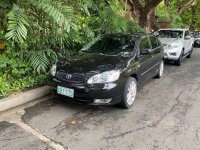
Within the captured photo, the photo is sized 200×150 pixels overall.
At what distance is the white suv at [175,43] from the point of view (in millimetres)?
8883

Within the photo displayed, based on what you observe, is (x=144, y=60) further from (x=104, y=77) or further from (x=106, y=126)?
(x=106, y=126)

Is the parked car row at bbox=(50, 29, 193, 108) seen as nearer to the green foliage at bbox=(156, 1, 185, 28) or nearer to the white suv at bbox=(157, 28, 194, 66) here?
the white suv at bbox=(157, 28, 194, 66)

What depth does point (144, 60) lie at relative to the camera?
217 inches

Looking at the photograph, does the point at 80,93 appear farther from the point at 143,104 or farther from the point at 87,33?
the point at 87,33

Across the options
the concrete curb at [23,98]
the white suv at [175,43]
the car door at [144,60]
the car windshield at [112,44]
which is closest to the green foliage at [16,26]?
the concrete curb at [23,98]

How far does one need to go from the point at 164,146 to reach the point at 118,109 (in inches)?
57.1

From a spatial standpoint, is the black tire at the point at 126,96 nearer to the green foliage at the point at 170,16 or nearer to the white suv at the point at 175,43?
the white suv at the point at 175,43

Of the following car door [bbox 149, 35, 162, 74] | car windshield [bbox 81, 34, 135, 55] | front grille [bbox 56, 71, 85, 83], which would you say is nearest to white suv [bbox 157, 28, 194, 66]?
car door [bbox 149, 35, 162, 74]

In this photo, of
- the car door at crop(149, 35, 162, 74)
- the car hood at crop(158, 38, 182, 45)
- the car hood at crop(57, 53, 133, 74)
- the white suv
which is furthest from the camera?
the car hood at crop(158, 38, 182, 45)

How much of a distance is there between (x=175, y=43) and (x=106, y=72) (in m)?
5.45

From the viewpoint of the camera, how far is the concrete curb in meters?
4.62

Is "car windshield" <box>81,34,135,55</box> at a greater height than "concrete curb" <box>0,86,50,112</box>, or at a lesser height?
greater

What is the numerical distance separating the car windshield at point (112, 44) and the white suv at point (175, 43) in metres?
3.63

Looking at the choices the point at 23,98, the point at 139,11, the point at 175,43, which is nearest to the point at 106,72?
the point at 23,98
